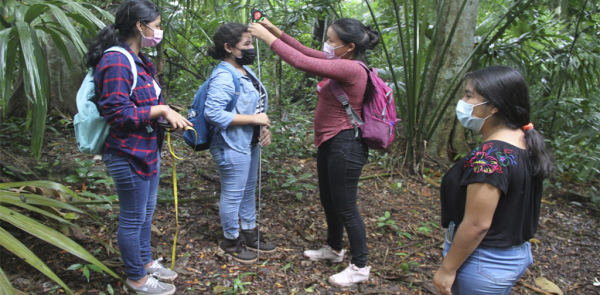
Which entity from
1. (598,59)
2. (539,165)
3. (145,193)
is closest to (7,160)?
(145,193)

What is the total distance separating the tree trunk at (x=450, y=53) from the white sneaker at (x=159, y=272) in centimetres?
369

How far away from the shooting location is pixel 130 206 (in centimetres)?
217

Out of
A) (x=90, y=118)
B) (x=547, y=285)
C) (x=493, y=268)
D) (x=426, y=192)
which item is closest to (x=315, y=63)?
(x=90, y=118)

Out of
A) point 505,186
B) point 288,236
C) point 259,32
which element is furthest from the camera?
point 288,236

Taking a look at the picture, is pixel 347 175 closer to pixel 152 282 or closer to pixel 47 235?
pixel 152 282

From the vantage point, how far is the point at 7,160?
337cm

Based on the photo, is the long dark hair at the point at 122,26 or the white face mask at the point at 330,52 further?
the white face mask at the point at 330,52

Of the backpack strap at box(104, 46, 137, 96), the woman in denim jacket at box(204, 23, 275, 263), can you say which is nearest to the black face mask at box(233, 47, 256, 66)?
the woman in denim jacket at box(204, 23, 275, 263)

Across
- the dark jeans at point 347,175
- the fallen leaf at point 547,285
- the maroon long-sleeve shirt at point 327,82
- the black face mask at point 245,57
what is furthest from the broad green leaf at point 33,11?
the fallen leaf at point 547,285

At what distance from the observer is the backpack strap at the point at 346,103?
2473mm

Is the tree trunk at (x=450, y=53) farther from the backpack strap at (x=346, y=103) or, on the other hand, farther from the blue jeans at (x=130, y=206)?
the blue jeans at (x=130, y=206)

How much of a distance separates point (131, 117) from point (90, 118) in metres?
0.23

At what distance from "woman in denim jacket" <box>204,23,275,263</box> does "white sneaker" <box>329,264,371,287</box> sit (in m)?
0.58

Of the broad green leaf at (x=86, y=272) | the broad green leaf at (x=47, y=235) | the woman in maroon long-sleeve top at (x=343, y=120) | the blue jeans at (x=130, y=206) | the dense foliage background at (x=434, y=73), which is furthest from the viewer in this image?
the dense foliage background at (x=434, y=73)
